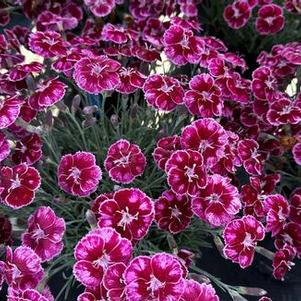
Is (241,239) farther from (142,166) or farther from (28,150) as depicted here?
(28,150)

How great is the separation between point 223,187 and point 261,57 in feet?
1.86

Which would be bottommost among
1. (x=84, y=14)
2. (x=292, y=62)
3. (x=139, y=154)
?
(x=84, y=14)

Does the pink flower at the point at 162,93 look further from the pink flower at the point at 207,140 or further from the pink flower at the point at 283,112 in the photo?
the pink flower at the point at 283,112

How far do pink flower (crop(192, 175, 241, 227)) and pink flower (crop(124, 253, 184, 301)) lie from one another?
0.16 metres

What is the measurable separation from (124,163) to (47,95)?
200 millimetres

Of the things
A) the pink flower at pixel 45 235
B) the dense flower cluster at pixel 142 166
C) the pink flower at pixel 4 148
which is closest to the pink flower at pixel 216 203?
the dense flower cluster at pixel 142 166

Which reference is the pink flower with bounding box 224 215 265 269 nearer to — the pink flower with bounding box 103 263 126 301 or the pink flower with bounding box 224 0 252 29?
the pink flower with bounding box 103 263 126 301

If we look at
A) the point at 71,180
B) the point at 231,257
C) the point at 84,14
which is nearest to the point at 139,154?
the point at 71,180

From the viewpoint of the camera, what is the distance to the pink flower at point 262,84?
1250mm

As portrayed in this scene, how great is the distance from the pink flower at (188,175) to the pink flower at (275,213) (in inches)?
6.9

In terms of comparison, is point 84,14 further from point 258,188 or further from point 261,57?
point 258,188

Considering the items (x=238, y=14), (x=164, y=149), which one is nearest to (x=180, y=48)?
(x=164, y=149)

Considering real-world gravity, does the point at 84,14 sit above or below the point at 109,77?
below

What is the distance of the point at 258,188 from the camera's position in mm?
1131
